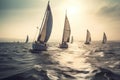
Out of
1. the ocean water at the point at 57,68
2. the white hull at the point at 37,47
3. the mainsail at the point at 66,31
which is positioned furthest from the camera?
the mainsail at the point at 66,31

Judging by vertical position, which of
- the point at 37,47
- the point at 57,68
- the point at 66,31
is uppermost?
the point at 66,31

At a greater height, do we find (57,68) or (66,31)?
(66,31)

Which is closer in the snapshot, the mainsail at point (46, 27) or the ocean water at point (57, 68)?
the ocean water at point (57, 68)

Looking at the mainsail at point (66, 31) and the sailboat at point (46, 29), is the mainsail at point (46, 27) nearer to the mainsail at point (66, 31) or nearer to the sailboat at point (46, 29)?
the sailboat at point (46, 29)

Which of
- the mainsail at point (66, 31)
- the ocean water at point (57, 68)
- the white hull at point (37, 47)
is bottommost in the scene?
the ocean water at point (57, 68)

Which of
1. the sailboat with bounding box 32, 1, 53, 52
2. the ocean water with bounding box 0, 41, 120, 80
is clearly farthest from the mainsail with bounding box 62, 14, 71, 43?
the ocean water with bounding box 0, 41, 120, 80

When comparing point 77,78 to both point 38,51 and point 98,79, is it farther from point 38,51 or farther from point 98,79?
point 38,51

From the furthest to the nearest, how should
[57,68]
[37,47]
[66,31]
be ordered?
[66,31] → [37,47] → [57,68]

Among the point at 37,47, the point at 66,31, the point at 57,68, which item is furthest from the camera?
the point at 66,31

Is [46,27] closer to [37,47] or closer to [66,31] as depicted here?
[37,47]

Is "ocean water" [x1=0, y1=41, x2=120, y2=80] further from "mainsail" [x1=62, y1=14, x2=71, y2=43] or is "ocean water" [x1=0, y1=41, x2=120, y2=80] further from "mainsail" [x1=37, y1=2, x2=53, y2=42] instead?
"mainsail" [x1=62, y1=14, x2=71, y2=43]

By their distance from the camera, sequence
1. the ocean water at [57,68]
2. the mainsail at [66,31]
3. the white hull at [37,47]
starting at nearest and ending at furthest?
1. the ocean water at [57,68]
2. the white hull at [37,47]
3. the mainsail at [66,31]

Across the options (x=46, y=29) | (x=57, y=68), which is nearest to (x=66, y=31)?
(x=46, y=29)

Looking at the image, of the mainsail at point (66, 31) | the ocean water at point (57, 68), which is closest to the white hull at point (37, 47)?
the ocean water at point (57, 68)
